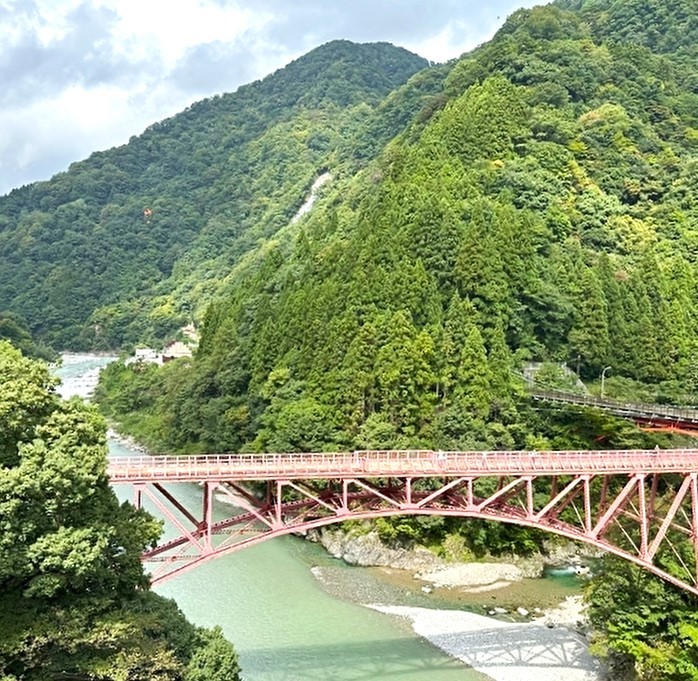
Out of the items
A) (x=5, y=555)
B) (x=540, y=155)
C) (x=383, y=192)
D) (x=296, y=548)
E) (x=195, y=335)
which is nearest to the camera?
(x=5, y=555)

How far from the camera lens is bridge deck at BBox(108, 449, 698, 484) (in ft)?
68.6

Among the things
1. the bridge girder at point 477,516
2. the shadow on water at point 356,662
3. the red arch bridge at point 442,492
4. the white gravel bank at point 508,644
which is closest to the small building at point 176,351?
the white gravel bank at point 508,644

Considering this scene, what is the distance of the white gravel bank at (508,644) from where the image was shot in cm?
2480

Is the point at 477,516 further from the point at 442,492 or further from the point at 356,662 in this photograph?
the point at 356,662

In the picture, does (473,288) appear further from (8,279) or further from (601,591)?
(8,279)

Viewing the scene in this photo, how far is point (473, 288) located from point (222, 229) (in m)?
118

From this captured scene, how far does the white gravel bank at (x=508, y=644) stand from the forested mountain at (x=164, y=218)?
93.9m

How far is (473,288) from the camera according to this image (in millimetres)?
45344

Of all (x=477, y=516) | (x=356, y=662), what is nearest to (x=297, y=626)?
(x=356, y=662)

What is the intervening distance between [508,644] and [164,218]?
6301 inches

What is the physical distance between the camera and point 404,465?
75.0 feet

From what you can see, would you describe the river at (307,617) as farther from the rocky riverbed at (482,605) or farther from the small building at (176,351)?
the small building at (176,351)

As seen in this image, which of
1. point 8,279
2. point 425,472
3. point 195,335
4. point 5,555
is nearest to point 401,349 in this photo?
point 425,472

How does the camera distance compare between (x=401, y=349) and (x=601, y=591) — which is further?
(x=401, y=349)
